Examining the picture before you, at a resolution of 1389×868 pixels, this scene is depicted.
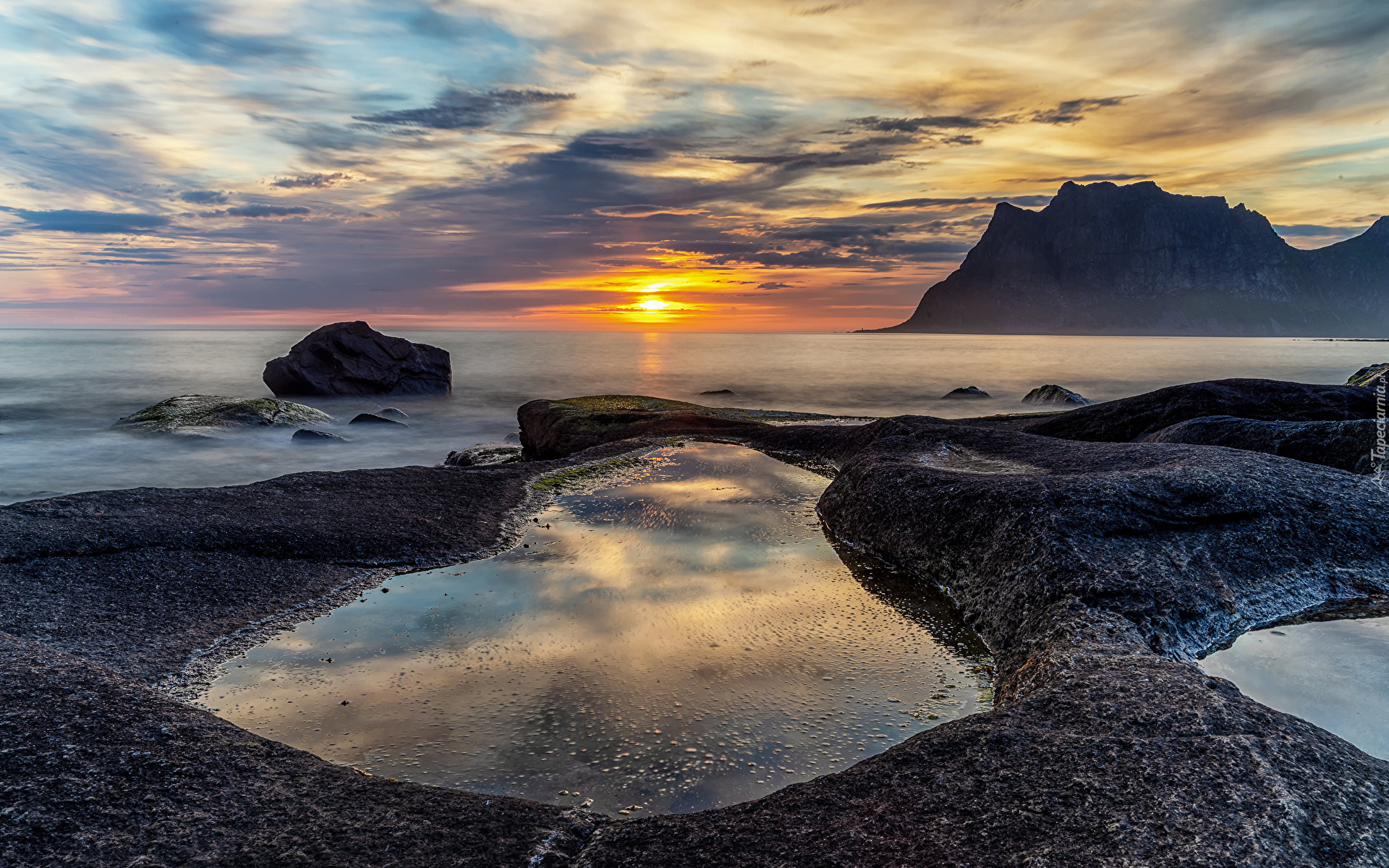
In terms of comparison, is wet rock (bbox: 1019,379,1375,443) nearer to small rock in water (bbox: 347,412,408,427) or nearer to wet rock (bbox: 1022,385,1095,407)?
wet rock (bbox: 1022,385,1095,407)

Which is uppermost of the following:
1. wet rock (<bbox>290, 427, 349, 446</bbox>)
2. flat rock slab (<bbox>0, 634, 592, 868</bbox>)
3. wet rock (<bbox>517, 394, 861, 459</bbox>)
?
wet rock (<bbox>517, 394, 861, 459</bbox>)

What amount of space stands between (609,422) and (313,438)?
1948cm

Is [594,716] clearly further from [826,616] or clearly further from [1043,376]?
[1043,376]

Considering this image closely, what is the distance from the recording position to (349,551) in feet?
52.0

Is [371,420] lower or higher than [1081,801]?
lower

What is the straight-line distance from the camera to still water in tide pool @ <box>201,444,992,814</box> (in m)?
8.48

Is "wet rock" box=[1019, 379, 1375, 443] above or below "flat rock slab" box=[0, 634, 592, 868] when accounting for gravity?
above

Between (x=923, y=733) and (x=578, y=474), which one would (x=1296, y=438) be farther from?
(x=578, y=474)

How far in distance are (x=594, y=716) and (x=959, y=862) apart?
200 inches

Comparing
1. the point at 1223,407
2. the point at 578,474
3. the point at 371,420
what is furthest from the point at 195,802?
the point at 371,420

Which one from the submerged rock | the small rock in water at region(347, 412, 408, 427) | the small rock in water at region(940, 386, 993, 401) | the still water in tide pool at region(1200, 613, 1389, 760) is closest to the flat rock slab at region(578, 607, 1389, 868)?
the still water in tide pool at region(1200, 613, 1389, 760)

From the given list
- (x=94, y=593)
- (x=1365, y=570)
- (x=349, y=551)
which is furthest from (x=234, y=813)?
(x=1365, y=570)

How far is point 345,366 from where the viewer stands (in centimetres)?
6400

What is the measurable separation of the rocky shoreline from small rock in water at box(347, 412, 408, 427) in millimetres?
32009
